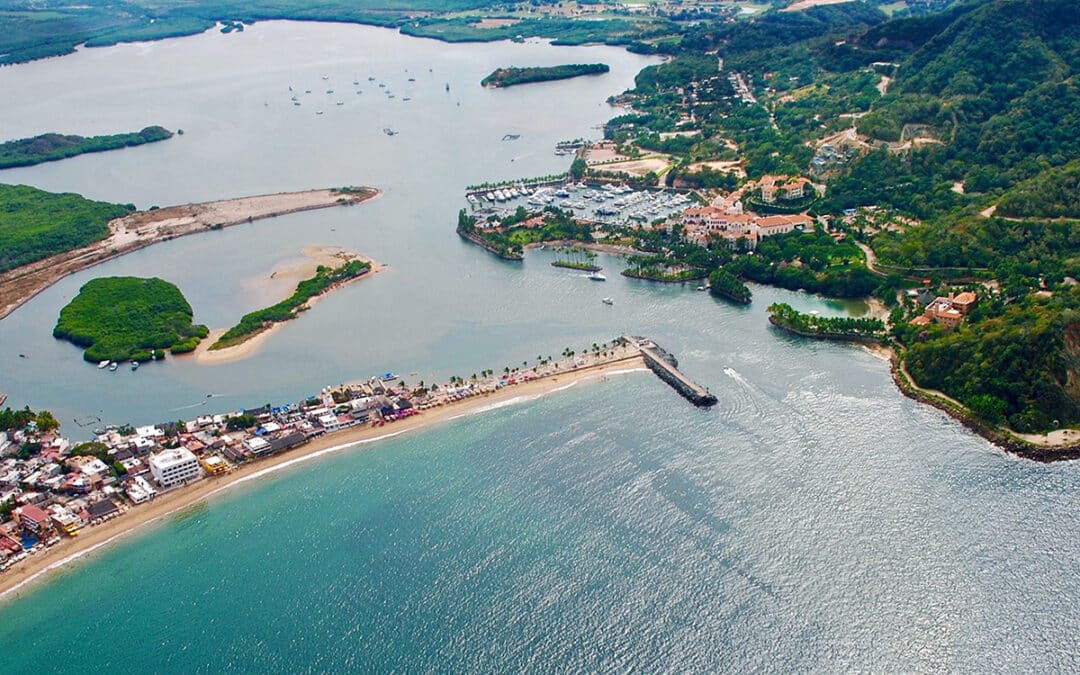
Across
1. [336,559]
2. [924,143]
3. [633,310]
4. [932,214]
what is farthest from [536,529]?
[924,143]

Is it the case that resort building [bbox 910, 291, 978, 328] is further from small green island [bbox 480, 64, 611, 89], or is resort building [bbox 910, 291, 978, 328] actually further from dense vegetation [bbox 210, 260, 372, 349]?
small green island [bbox 480, 64, 611, 89]

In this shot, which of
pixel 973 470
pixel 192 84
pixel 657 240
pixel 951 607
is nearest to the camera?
pixel 951 607

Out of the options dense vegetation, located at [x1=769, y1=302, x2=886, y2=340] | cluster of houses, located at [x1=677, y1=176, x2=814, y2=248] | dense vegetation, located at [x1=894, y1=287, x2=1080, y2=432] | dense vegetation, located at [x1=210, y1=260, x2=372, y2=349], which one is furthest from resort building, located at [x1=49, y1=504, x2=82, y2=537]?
cluster of houses, located at [x1=677, y1=176, x2=814, y2=248]

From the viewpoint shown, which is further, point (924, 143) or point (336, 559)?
point (924, 143)

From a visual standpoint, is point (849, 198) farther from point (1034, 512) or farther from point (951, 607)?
point (951, 607)

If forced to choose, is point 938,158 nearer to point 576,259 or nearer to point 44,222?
point 576,259

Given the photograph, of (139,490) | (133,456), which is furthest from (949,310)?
(133,456)

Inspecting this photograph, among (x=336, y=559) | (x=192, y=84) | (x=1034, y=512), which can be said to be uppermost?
(x=1034, y=512)
